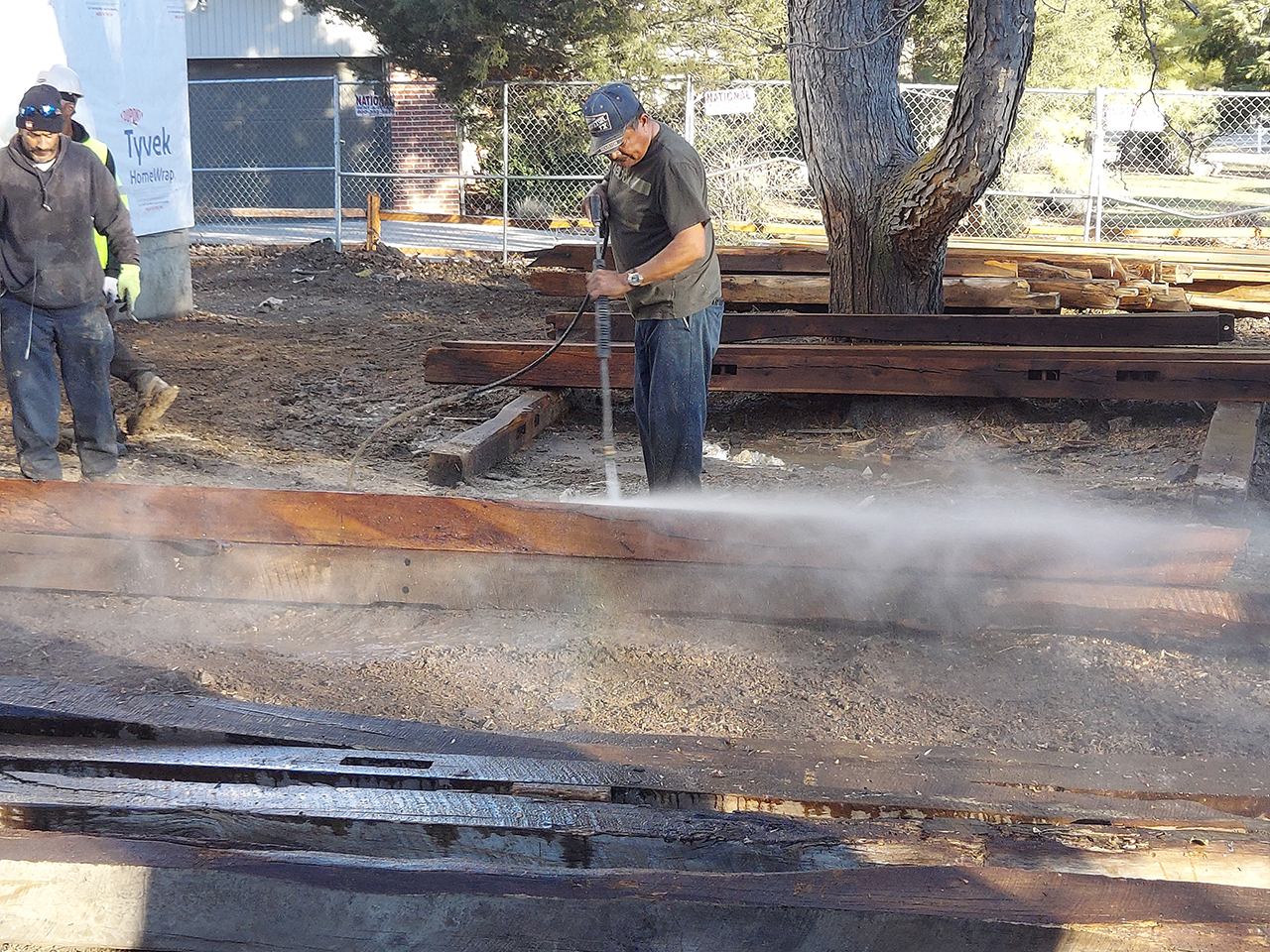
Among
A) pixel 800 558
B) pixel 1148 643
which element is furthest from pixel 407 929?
pixel 1148 643

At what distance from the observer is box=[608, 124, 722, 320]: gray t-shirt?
4.82 m

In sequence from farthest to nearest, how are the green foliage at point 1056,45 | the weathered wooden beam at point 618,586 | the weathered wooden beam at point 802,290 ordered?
the green foliage at point 1056,45 → the weathered wooden beam at point 802,290 → the weathered wooden beam at point 618,586

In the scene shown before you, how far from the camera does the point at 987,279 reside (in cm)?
897

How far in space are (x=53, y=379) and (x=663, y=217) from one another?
3.18 m

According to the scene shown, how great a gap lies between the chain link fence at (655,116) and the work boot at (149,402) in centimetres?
793

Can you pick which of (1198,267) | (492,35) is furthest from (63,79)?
(492,35)

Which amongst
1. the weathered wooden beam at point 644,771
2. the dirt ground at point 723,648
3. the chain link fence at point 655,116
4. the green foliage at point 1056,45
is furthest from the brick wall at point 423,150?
the weathered wooden beam at point 644,771

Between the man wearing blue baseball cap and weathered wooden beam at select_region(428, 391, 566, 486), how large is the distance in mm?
1203

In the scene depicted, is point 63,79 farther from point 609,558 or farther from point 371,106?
point 371,106

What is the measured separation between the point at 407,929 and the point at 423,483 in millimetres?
4131

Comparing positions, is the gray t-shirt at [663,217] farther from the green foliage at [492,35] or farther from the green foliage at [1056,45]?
the green foliage at [1056,45]

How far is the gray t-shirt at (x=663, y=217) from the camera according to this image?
4824mm

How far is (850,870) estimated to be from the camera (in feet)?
7.57

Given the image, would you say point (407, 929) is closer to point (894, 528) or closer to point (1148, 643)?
point (894, 528)
